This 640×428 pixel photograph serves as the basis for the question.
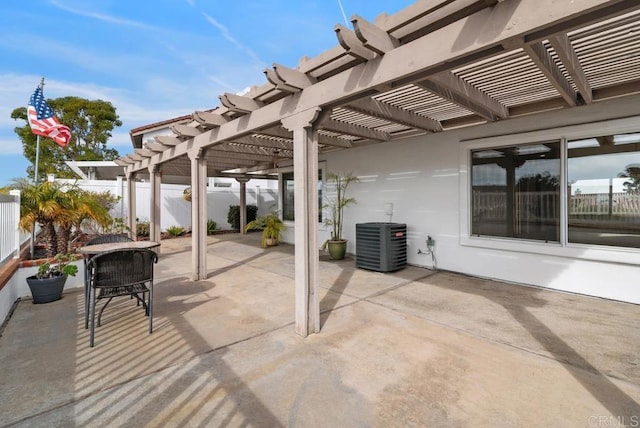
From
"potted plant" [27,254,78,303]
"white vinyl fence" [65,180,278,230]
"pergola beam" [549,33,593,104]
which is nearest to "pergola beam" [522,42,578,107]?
"pergola beam" [549,33,593,104]

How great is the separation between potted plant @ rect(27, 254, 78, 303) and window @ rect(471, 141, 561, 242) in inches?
267

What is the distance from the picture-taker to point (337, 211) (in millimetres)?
7688

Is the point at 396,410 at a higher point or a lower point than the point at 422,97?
lower

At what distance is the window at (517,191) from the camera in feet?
15.2

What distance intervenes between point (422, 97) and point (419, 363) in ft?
10.2

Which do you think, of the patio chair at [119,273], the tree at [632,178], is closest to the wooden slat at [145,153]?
the patio chair at [119,273]

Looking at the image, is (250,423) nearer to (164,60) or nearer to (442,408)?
(442,408)

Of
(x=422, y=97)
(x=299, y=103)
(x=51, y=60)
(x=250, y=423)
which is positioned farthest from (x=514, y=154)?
(x=51, y=60)

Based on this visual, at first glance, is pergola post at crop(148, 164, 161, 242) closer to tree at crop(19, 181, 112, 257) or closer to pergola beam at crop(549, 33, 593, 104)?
tree at crop(19, 181, 112, 257)

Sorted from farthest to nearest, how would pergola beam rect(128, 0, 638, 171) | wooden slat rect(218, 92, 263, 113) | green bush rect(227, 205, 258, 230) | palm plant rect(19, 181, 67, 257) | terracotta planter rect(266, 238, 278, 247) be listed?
green bush rect(227, 205, 258, 230), terracotta planter rect(266, 238, 278, 247), palm plant rect(19, 181, 67, 257), wooden slat rect(218, 92, 263, 113), pergola beam rect(128, 0, 638, 171)

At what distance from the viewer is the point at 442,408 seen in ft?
6.65

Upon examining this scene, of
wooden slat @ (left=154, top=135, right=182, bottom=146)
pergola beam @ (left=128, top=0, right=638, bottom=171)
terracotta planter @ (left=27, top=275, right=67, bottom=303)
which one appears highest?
wooden slat @ (left=154, top=135, right=182, bottom=146)

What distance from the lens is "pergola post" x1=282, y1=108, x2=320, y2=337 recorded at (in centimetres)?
318

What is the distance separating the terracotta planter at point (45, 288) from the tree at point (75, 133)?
67.1ft
